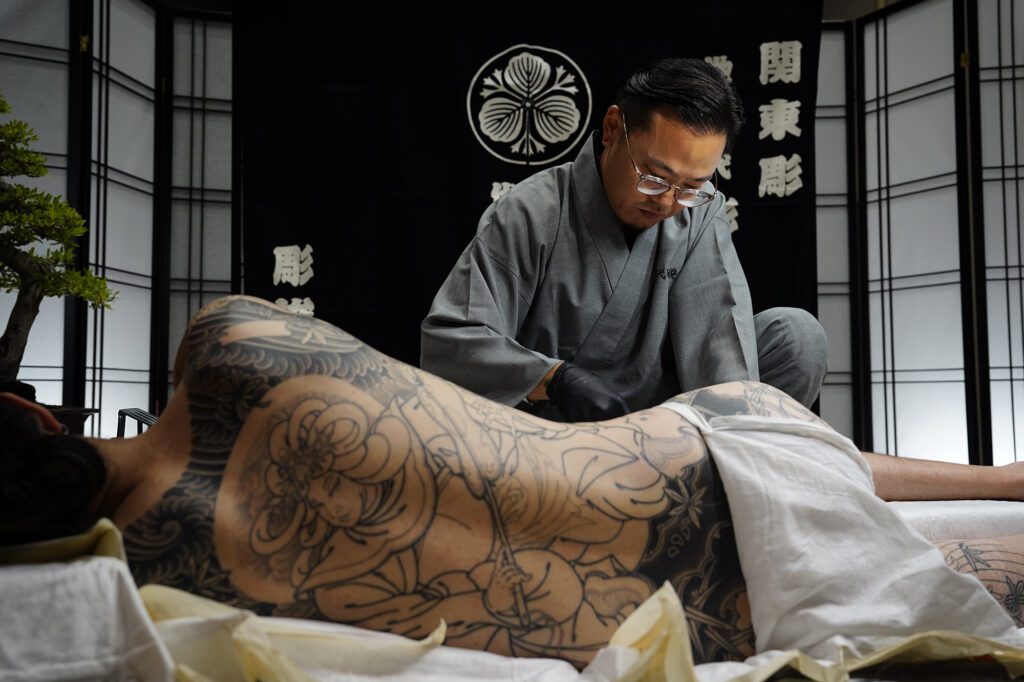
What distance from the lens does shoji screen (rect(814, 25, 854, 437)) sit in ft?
15.5

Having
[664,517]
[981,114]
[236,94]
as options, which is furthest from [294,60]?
[664,517]

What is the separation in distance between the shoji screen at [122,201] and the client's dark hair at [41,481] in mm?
3616

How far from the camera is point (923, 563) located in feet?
3.70

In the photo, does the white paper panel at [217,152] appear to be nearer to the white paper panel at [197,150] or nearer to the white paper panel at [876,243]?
the white paper panel at [197,150]

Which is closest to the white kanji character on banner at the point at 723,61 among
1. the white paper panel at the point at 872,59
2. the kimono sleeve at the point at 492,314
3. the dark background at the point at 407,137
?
the dark background at the point at 407,137

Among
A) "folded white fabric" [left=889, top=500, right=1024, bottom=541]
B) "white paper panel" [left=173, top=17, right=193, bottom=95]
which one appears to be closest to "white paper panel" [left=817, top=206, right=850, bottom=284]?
"folded white fabric" [left=889, top=500, right=1024, bottom=541]

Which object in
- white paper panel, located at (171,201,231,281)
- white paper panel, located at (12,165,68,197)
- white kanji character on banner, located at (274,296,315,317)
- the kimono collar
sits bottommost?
white kanji character on banner, located at (274,296,315,317)

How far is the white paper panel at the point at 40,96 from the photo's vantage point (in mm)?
4039

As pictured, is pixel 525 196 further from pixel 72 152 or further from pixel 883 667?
pixel 72 152

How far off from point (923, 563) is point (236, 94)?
13.1ft

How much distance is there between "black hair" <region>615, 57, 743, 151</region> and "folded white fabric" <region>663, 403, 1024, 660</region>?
1.26 metres

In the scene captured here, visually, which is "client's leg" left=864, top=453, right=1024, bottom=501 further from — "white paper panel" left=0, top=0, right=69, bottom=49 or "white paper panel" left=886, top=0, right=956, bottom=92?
"white paper panel" left=0, top=0, right=69, bottom=49

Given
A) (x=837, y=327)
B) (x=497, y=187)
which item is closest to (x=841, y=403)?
(x=837, y=327)

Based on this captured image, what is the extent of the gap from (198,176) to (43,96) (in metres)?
0.83
